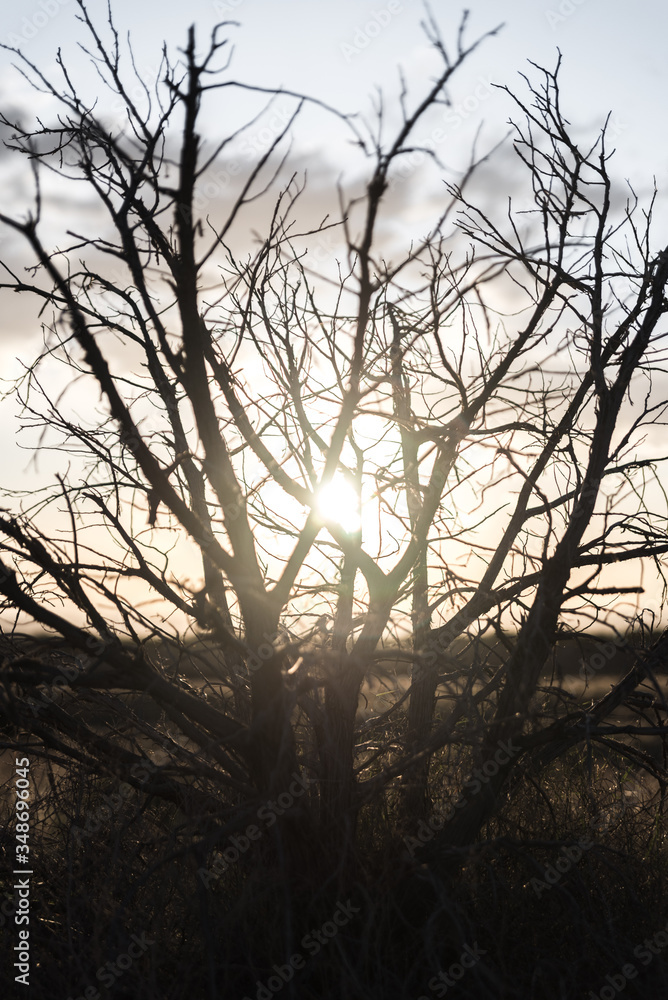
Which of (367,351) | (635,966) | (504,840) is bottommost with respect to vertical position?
(635,966)

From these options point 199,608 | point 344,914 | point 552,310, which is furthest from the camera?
point 552,310

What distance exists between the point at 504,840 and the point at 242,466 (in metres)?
2.68

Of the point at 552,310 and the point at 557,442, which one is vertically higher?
the point at 552,310

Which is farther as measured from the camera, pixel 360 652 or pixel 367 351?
pixel 367 351

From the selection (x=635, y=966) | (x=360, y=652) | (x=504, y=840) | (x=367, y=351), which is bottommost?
(x=635, y=966)

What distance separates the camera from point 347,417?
11.7ft

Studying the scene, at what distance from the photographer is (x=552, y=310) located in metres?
5.13

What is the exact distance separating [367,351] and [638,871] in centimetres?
383

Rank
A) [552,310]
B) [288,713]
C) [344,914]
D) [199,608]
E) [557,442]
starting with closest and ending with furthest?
1. [199,608]
2. [288,713]
3. [344,914]
4. [557,442]
5. [552,310]

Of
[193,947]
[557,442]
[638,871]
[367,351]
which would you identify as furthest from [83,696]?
[638,871]

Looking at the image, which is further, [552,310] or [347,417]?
[552,310]

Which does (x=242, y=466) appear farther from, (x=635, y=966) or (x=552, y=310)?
(x=635, y=966)

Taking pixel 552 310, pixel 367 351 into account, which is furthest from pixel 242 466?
pixel 552 310

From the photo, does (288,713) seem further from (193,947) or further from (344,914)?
(193,947)
